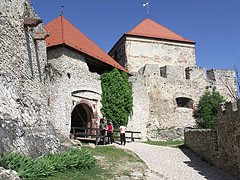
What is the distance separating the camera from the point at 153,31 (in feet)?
70.9

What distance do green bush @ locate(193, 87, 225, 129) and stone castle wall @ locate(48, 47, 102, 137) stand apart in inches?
333

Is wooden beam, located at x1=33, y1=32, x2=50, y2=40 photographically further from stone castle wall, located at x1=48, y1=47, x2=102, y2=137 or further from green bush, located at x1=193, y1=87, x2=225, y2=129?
green bush, located at x1=193, y1=87, x2=225, y2=129

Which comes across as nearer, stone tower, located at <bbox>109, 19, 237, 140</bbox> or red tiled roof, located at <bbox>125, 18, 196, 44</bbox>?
stone tower, located at <bbox>109, 19, 237, 140</bbox>

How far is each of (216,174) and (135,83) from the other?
8.42 metres

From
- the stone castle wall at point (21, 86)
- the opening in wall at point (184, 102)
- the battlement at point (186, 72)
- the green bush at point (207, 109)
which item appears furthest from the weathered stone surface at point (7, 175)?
the opening in wall at point (184, 102)

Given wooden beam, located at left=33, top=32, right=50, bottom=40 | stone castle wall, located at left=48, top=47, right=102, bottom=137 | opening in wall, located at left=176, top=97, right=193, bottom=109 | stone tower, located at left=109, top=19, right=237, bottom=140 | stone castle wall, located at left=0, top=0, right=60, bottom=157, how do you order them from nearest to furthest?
stone castle wall, located at left=0, top=0, right=60, bottom=157 < wooden beam, located at left=33, top=32, right=50, bottom=40 < stone castle wall, located at left=48, top=47, right=102, bottom=137 < stone tower, located at left=109, top=19, right=237, bottom=140 < opening in wall, located at left=176, top=97, right=193, bottom=109

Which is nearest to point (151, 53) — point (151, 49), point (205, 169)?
point (151, 49)

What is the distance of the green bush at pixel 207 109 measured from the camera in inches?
616

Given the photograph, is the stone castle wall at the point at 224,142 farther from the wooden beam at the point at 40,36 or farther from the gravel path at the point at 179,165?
the wooden beam at the point at 40,36

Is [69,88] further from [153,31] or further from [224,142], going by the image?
[153,31]

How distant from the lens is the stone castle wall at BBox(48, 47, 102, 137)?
31.7ft

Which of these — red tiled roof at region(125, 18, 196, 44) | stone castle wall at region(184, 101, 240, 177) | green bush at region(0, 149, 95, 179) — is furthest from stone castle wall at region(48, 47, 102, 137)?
red tiled roof at region(125, 18, 196, 44)

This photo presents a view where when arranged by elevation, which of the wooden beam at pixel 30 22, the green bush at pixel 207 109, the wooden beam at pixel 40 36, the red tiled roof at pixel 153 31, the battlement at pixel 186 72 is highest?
the red tiled roof at pixel 153 31

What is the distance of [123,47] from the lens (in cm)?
1988
